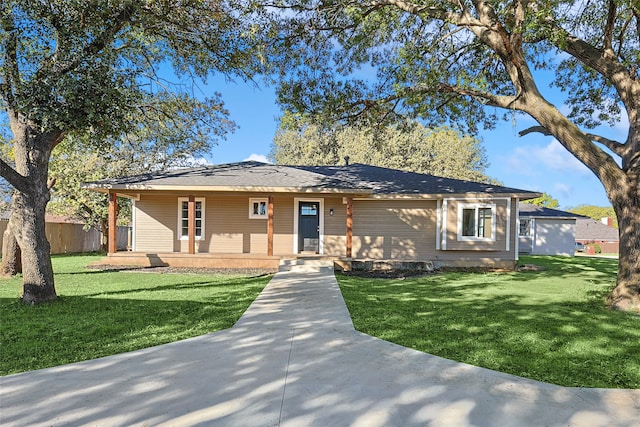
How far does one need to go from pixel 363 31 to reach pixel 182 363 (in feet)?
26.7

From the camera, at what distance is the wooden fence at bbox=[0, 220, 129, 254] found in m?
17.4

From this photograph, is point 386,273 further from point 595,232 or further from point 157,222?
point 595,232

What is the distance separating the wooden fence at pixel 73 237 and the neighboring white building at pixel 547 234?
2288cm

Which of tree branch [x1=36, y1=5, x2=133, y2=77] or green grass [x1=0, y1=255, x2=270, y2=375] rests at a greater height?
tree branch [x1=36, y1=5, x2=133, y2=77]

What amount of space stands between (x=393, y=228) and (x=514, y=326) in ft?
27.1

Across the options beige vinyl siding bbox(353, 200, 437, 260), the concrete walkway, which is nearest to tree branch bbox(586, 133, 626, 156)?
the concrete walkway

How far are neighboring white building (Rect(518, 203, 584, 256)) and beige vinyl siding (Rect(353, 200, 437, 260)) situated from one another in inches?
492

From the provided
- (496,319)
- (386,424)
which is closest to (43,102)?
(386,424)

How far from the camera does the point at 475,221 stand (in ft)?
41.0

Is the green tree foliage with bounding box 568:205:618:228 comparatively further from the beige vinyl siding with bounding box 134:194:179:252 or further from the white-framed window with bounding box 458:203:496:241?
the beige vinyl siding with bounding box 134:194:179:252

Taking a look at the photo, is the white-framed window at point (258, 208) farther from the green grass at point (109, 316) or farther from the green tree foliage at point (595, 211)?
the green tree foliage at point (595, 211)

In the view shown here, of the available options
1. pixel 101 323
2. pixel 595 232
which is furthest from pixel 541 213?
pixel 101 323

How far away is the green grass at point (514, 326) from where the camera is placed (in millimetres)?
3590

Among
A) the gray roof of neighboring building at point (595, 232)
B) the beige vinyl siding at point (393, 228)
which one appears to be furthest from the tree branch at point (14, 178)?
the gray roof of neighboring building at point (595, 232)
